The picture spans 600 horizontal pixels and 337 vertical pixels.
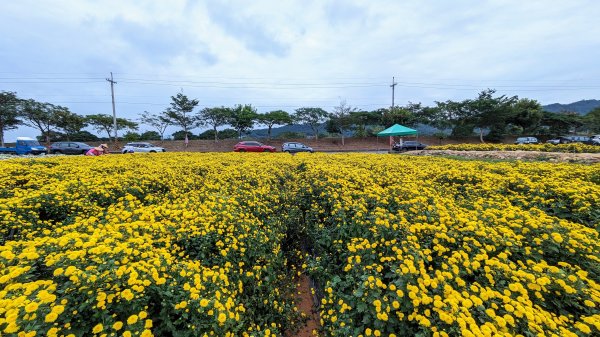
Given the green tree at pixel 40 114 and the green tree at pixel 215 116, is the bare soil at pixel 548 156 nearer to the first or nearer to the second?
the green tree at pixel 215 116

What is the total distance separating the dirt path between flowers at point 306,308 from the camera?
10.1 ft

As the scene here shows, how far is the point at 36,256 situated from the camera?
1926 mm

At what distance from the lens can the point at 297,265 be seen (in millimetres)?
4227

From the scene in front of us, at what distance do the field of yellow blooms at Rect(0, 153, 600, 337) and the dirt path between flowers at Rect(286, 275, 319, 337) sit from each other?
122 mm

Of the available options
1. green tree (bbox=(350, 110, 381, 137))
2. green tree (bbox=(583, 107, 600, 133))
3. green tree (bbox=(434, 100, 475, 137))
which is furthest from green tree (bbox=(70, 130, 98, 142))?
green tree (bbox=(583, 107, 600, 133))

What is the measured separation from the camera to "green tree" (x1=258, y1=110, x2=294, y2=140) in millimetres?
33094

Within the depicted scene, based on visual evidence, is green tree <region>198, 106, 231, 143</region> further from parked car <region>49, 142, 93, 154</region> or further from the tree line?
parked car <region>49, 142, 93, 154</region>

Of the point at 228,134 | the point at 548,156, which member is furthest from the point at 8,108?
the point at 548,156

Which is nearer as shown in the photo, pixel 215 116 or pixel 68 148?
pixel 68 148

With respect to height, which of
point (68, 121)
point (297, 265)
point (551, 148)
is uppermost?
point (68, 121)

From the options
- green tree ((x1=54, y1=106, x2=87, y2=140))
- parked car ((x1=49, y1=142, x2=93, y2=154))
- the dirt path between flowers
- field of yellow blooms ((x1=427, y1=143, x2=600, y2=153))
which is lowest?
the dirt path between flowers

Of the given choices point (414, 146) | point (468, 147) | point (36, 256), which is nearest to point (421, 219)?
point (36, 256)

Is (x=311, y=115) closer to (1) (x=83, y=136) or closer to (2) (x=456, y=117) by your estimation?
(2) (x=456, y=117)

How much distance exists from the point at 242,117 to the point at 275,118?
14.2 feet
